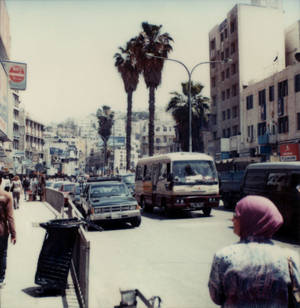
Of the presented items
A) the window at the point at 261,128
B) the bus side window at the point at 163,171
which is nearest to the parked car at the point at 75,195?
the bus side window at the point at 163,171

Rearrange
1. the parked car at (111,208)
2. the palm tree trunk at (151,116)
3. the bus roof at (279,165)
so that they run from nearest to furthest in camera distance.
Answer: the bus roof at (279,165) < the parked car at (111,208) < the palm tree trunk at (151,116)

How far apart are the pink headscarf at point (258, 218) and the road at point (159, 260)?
1.38 metres

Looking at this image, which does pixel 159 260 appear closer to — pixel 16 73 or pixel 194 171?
pixel 194 171

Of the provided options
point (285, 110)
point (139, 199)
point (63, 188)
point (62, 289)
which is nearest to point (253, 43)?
point (285, 110)

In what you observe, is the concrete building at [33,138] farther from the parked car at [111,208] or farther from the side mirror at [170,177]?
the parked car at [111,208]

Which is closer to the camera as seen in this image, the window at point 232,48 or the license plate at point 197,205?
the license plate at point 197,205

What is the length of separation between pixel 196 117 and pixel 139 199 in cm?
3012

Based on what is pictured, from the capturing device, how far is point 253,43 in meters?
52.4

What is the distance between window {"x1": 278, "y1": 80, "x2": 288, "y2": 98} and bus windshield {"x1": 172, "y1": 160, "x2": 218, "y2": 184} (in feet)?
79.5

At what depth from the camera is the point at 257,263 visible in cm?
265

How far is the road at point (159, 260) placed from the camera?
22.0ft

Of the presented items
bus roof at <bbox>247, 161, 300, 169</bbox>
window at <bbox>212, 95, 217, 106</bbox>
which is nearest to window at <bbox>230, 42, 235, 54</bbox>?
window at <bbox>212, 95, 217, 106</bbox>

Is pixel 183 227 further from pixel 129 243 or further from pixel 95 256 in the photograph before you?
pixel 95 256

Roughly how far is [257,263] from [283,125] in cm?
4001
